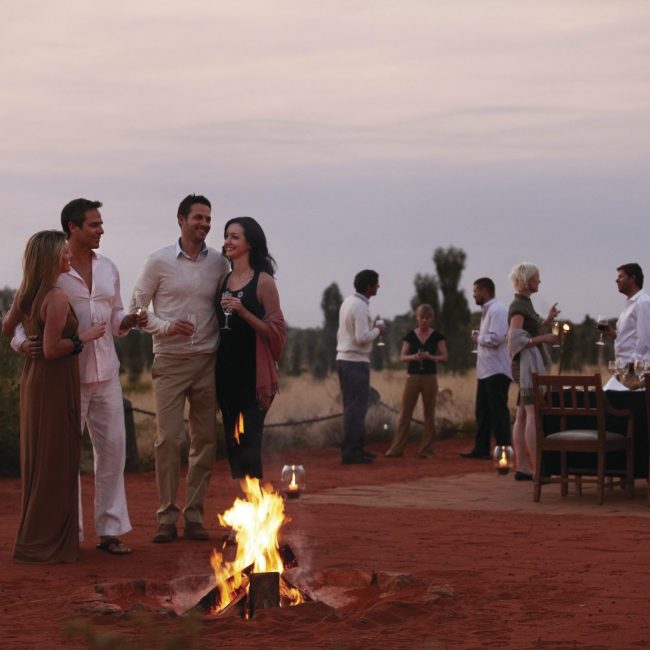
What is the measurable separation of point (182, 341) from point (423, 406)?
885 centimetres

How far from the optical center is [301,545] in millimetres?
9344

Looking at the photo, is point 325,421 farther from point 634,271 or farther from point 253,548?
point 253,548

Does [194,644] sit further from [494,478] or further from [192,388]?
[494,478]

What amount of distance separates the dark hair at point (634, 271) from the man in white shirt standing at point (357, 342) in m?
4.01

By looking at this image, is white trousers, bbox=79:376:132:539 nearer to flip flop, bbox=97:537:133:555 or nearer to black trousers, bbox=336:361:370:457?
flip flop, bbox=97:537:133:555

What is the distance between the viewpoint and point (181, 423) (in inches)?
371

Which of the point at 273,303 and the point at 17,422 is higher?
the point at 273,303

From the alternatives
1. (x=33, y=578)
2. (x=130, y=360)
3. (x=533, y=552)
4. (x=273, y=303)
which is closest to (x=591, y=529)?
(x=533, y=552)

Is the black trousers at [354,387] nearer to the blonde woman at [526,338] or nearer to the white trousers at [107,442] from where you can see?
the blonde woman at [526,338]

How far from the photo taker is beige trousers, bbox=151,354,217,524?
9320mm

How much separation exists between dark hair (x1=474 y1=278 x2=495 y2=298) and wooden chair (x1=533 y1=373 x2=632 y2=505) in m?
3.41

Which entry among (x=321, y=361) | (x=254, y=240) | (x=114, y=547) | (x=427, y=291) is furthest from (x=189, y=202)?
(x=321, y=361)

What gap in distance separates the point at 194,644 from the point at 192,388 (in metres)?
3.60

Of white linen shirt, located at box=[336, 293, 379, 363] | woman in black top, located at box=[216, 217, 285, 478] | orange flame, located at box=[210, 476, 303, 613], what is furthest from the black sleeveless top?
white linen shirt, located at box=[336, 293, 379, 363]
